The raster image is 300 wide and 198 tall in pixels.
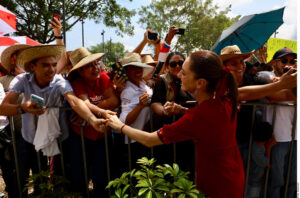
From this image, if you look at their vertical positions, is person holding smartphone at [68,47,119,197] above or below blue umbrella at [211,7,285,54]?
below

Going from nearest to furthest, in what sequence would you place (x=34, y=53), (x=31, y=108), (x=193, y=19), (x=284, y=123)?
(x=31, y=108)
(x=284, y=123)
(x=34, y=53)
(x=193, y=19)

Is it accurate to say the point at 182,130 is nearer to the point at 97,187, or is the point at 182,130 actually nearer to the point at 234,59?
the point at 234,59

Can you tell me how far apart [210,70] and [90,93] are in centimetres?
150

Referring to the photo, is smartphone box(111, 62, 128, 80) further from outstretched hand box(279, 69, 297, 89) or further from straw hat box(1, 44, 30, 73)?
outstretched hand box(279, 69, 297, 89)

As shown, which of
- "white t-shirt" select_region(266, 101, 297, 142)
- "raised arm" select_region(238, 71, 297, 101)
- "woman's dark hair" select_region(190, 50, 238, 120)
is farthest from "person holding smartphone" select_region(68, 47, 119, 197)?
"white t-shirt" select_region(266, 101, 297, 142)

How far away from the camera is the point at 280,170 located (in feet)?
8.02

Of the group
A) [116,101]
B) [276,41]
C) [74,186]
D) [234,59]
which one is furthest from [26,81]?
[276,41]

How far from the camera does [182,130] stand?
1709 millimetres

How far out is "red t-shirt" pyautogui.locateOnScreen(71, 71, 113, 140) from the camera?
2531 millimetres

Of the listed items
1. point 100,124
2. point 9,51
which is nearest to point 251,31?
point 100,124

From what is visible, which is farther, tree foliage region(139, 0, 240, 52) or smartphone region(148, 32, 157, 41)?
tree foliage region(139, 0, 240, 52)

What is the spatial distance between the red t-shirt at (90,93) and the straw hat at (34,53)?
44 centimetres

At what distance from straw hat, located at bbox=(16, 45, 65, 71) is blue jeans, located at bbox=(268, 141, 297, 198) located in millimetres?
2795

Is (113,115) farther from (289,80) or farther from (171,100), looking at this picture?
(289,80)
